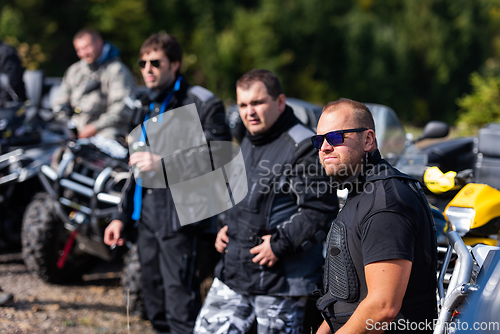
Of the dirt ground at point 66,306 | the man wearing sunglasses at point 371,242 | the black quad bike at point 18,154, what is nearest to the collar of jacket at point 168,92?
the dirt ground at point 66,306

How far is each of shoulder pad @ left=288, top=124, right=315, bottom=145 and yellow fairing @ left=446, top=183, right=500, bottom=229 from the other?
0.78 m

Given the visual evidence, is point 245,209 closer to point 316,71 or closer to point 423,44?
point 316,71

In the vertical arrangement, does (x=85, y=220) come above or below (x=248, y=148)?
below

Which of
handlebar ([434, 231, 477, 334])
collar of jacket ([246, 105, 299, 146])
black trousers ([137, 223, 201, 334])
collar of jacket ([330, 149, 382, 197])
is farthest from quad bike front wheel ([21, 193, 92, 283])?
handlebar ([434, 231, 477, 334])

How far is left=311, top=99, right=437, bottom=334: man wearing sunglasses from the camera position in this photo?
5.41 ft

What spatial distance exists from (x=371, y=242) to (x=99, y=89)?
370 centimetres

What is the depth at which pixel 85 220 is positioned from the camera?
407cm

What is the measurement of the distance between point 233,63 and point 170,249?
2744cm

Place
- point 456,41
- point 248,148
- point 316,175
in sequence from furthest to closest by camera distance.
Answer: point 456,41
point 248,148
point 316,175

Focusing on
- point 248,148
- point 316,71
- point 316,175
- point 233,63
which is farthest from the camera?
point 316,71

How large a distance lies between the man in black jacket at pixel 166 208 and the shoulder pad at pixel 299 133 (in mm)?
641

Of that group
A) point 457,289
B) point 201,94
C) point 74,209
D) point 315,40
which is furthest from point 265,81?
point 315,40

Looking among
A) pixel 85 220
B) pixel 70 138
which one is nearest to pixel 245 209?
pixel 85 220

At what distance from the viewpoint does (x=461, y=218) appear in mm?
2518
